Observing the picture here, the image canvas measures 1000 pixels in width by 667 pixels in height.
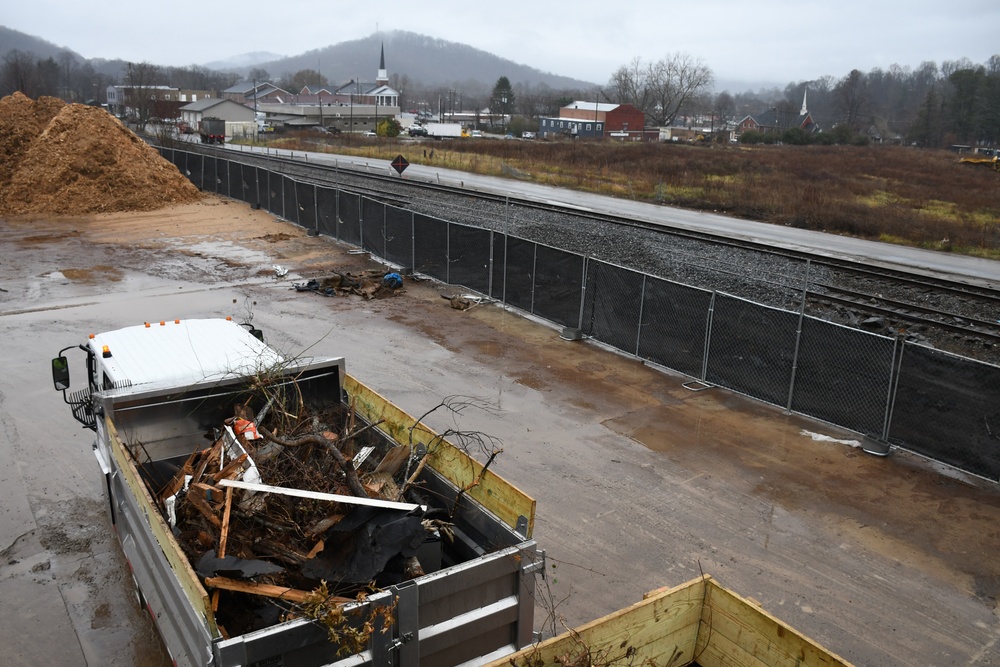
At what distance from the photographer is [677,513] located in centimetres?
Result: 948

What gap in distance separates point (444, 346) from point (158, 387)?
9144 mm

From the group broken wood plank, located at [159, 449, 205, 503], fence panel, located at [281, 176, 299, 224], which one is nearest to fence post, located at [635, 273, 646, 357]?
broken wood plank, located at [159, 449, 205, 503]

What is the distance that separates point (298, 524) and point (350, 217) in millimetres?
21442

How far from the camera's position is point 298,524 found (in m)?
5.18

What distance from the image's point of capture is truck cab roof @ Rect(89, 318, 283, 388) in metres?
7.15

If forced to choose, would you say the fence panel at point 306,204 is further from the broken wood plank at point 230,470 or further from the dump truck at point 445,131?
the dump truck at point 445,131

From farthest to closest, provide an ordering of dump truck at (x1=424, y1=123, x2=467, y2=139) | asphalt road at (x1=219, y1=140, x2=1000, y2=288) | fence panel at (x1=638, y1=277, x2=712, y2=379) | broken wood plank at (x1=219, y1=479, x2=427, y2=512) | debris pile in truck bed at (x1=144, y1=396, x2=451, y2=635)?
dump truck at (x1=424, y1=123, x2=467, y2=139) → asphalt road at (x1=219, y1=140, x2=1000, y2=288) → fence panel at (x1=638, y1=277, x2=712, y2=379) → broken wood plank at (x1=219, y1=479, x2=427, y2=512) → debris pile in truck bed at (x1=144, y1=396, x2=451, y2=635)

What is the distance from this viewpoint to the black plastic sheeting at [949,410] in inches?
404

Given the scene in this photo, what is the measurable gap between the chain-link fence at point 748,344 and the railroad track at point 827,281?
1089mm

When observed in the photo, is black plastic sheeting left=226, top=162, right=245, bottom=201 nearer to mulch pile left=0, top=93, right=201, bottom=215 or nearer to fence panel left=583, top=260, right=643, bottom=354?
mulch pile left=0, top=93, right=201, bottom=215

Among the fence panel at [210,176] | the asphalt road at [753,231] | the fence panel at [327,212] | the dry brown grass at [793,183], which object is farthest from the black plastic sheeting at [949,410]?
the fence panel at [210,176]

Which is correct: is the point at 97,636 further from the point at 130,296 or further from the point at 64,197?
the point at 64,197

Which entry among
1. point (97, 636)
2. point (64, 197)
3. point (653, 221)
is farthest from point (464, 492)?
point (64, 197)

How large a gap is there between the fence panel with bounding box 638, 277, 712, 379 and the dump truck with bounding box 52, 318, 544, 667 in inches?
317
